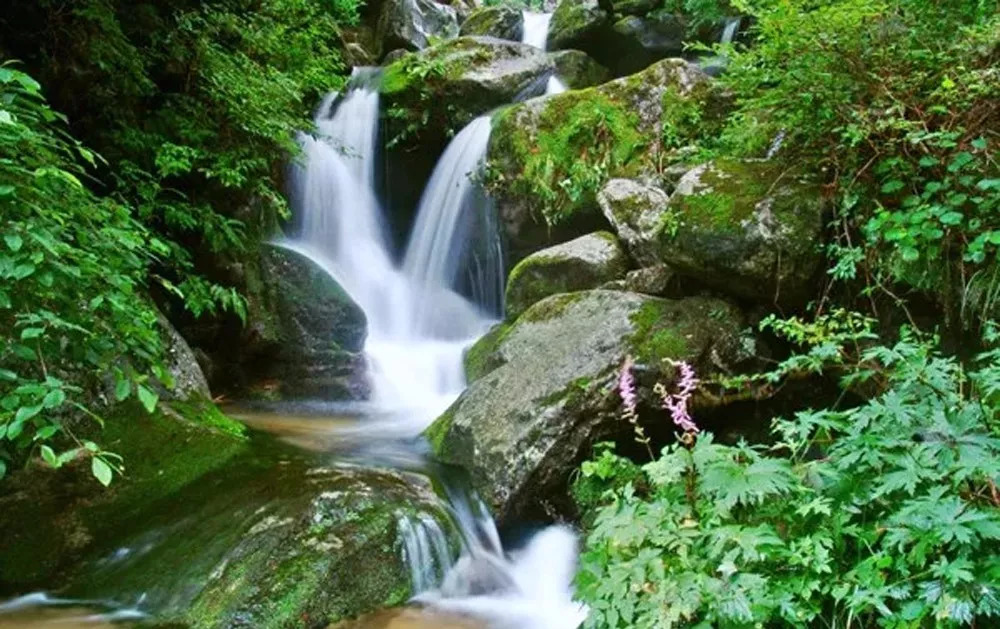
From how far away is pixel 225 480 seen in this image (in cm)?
381

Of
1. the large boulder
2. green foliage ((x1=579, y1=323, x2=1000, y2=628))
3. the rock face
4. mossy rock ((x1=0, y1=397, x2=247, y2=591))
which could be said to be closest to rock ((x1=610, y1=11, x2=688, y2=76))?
the rock face

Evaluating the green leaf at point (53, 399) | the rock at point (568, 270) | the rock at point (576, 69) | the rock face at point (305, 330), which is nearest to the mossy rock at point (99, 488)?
the green leaf at point (53, 399)

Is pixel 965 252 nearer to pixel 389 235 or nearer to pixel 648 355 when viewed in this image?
pixel 648 355

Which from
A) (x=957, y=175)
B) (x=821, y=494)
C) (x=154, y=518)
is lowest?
(x=821, y=494)

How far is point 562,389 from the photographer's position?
14.4ft

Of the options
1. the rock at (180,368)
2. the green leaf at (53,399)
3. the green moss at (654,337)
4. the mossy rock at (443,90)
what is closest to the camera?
the green leaf at (53,399)

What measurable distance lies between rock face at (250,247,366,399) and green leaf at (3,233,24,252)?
4.71m

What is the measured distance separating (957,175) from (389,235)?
25.2 ft

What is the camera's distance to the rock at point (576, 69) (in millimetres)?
10898

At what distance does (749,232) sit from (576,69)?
7719 mm

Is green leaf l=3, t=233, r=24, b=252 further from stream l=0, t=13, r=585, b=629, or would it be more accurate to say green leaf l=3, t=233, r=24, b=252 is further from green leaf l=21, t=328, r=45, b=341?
stream l=0, t=13, r=585, b=629

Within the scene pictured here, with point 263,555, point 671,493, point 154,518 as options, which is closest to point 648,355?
point 671,493

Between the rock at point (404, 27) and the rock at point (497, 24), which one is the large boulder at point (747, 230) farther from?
the rock at point (497, 24)

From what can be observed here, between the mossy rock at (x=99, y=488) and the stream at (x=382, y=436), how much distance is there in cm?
Result: 13
